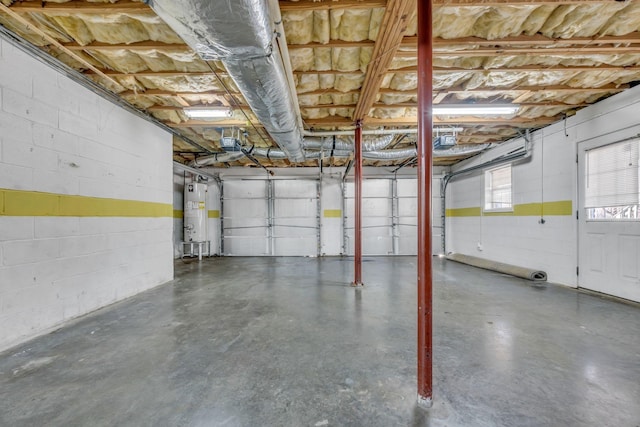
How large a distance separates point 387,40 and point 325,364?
107 inches

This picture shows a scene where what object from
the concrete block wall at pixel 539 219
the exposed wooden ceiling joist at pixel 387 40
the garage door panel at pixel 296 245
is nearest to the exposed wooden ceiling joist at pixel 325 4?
the exposed wooden ceiling joist at pixel 387 40

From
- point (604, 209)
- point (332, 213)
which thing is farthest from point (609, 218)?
point (332, 213)

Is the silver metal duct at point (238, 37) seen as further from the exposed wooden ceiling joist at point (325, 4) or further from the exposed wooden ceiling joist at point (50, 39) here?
the exposed wooden ceiling joist at point (50, 39)

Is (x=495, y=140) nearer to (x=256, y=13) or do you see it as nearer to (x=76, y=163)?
(x=256, y=13)

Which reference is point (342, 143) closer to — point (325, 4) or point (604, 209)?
point (325, 4)

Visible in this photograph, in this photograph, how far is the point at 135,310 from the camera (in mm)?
2986

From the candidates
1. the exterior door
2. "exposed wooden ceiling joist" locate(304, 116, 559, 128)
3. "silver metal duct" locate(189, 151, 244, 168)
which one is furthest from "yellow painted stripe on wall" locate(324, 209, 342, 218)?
the exterior door

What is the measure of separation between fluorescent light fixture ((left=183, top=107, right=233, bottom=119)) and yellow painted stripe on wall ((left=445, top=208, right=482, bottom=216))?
5.97m

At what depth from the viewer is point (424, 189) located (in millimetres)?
1528

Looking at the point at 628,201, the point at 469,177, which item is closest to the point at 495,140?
the point at 469,177

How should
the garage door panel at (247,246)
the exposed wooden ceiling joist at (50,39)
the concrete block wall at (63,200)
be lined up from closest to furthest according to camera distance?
the exposed wooden ceiling joist at (50,39) → the concrete block wall at (63,200) → the garage door panel at (247,246)

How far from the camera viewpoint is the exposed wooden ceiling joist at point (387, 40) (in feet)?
6.14

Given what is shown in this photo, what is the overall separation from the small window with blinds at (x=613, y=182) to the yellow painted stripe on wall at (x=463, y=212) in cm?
247

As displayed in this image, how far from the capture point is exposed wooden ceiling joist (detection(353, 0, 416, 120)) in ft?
6.14
